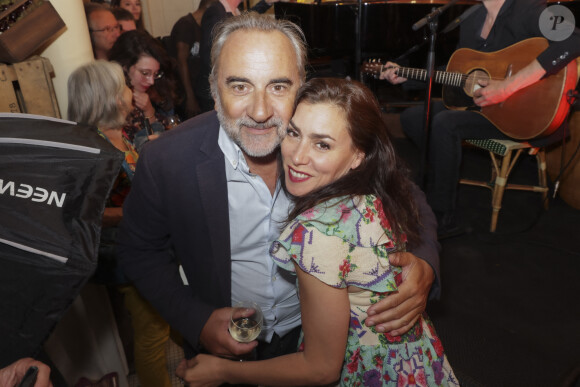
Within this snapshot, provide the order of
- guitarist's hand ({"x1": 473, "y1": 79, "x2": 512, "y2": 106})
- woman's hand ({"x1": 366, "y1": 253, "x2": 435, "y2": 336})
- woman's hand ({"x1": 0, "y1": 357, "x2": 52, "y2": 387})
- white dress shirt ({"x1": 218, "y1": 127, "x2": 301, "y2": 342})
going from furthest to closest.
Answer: guitarist's hand ({"x1": 473, "y1": 79, "x2": 512, "y2": 106})
white dress shirt ({"x1": 218, "y1": 127, "x2": 301, "y2": 342})
woman's hand ({"x1": 366, "y1": 253, "x2": 435, "y2": 336})
woman's hand ({"x1": 0, "y1": 357, "x2": 52, "y2": 387})

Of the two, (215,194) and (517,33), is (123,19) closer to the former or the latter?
(215,194)

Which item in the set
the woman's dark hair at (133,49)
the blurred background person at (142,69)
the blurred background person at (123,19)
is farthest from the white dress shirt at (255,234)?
the blurred background person at (123,19)

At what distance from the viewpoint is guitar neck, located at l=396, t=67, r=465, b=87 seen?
3.84 m

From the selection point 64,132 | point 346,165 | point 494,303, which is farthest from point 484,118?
point 64,132

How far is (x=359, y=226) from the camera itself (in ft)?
4.09

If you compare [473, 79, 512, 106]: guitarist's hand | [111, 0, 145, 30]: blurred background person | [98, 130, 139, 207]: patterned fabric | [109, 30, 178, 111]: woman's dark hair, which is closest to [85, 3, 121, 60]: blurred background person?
[109, 30, 178, 111]: woman's dark hair

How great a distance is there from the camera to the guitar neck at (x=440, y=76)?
3843 millimetres

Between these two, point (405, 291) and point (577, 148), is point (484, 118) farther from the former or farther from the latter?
point (405, 291)

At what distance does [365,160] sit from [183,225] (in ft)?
2.39

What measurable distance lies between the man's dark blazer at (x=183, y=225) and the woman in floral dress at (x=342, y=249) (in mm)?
232

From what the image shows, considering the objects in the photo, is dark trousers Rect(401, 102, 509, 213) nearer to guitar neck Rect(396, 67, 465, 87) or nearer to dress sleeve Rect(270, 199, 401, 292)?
guitar neck Rect(396, 67, 465, 87)

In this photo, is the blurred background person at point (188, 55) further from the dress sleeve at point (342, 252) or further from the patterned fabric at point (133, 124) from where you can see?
the dress sleeve at point (342, 252)

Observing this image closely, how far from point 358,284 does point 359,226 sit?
0.18 m

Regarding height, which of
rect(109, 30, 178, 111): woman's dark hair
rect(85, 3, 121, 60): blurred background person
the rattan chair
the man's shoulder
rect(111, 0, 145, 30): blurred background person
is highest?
rect(111, 0, 145, 30): blurred background person
